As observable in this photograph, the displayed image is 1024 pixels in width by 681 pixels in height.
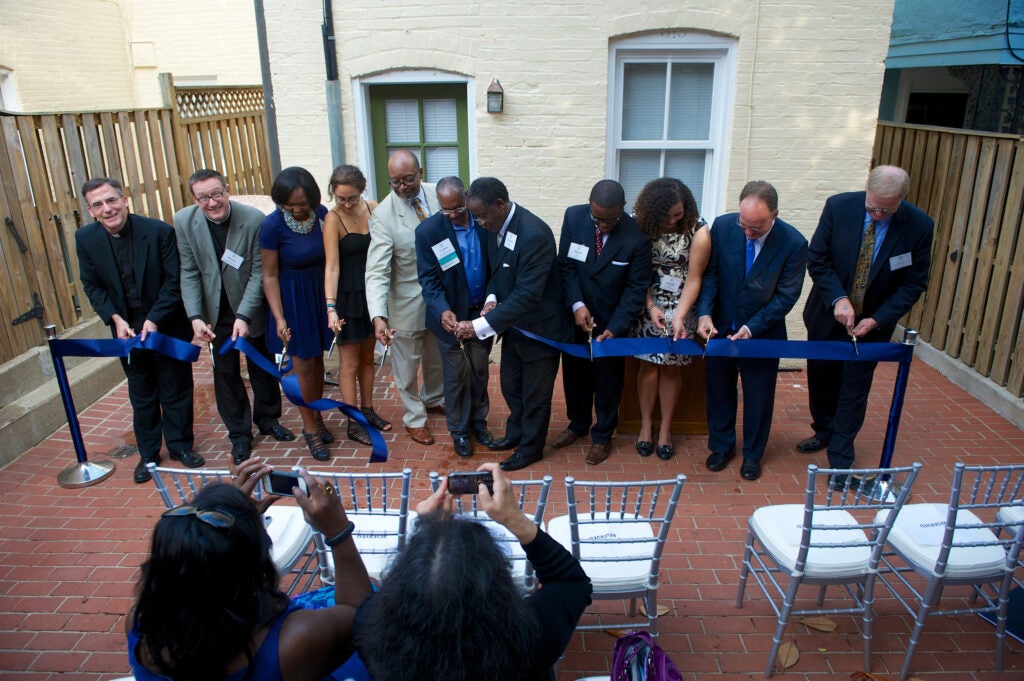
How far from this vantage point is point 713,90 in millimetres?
6246

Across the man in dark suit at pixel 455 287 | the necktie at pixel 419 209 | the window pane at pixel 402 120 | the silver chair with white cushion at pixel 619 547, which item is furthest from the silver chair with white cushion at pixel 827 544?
the window pane at pixel 402 120

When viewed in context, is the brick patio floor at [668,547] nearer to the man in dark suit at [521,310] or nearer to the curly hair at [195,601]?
the man in dark suit at [521,310]

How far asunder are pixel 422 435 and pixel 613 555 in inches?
97.4

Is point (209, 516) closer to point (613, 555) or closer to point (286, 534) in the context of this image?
point (286, 534)

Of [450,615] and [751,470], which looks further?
[751,470]

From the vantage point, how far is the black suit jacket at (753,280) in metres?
4.31

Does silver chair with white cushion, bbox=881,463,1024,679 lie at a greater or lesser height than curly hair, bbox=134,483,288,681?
lesser

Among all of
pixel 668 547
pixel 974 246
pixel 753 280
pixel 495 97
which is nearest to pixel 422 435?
pixel 668 547

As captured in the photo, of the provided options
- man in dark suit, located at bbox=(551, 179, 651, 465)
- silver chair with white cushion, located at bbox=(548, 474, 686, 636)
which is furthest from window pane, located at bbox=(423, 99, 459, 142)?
silver chair with white cushion, located at bbox=(548, 474, 686, 636)

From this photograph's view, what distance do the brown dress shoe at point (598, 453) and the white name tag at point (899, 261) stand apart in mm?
2163

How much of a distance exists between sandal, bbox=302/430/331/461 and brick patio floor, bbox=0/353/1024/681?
70 millimetres

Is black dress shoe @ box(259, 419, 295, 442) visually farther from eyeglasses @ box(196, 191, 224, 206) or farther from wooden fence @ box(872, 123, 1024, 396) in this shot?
wooden fence @ box(872, 123, 1024, 396)

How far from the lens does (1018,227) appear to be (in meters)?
5.57

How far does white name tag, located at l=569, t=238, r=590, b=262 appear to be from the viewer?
4570mm
